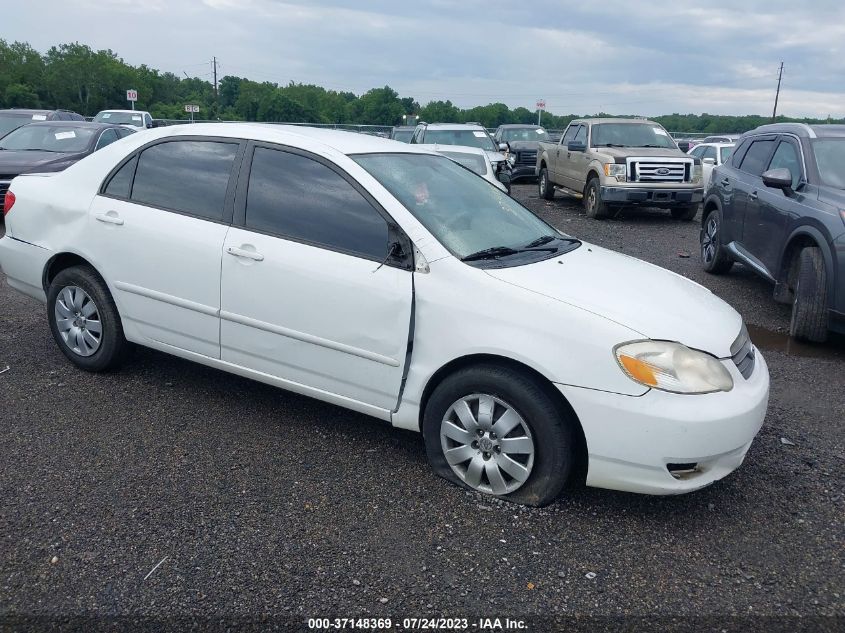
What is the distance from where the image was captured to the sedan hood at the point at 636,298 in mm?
3338

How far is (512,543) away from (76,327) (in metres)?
3.32

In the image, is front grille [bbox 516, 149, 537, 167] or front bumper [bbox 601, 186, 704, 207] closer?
front bumper [bbox 601, 186, 704, 207]

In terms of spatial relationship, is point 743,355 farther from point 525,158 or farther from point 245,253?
point 525,158

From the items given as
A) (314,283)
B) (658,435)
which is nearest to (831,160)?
(658,435)

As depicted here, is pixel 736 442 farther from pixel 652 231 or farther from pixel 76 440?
pixel 652 231

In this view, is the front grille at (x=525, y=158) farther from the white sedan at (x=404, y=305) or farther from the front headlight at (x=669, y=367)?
the front headlight at (x=669, y=367)

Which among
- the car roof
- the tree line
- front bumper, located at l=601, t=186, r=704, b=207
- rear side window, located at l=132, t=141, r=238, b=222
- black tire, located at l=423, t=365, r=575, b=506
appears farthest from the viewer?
the tree line

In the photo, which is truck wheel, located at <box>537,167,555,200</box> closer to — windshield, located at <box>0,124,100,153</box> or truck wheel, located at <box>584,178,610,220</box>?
truck wheel, located at <box>584,178,610,220</box>

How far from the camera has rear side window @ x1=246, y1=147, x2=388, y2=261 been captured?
3773mm

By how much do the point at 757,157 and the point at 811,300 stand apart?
247 centimetres

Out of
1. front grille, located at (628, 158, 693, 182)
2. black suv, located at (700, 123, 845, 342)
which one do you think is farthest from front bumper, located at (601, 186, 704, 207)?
black suv, located at (700, 123, 845, 342)

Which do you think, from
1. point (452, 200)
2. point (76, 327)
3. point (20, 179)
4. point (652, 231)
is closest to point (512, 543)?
point (452, 200)

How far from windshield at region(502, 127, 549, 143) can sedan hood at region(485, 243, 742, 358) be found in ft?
68.2

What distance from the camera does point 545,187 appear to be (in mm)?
17219
